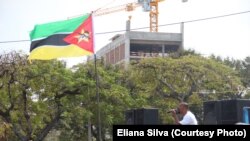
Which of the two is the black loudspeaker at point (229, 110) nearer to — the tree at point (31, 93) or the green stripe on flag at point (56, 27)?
the green stripe on flag at point (56, 27)

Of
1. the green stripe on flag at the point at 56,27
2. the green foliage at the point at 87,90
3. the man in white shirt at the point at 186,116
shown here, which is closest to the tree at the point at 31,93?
the green foliage at the point at 87,90

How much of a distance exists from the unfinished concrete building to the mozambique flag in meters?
57.7

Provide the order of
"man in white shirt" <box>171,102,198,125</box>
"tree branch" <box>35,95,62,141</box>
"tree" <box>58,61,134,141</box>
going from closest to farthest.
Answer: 1. "man in white shirt" <box>171,102,198,125</box>
2. "tree branch" <box>35,95,62,141</box>
3. "tree" <box>58,61,134,141</box>

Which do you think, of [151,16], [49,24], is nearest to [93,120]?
[49,24]

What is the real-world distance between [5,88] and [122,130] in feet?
70.8

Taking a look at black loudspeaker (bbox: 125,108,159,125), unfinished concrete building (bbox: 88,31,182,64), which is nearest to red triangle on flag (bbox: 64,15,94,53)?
black loudspeaker (bbox: 125,108,159,125)

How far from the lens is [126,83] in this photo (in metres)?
34.5

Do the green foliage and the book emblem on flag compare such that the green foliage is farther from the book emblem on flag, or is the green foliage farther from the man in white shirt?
the man in white shirt

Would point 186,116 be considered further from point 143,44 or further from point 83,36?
point 143,44

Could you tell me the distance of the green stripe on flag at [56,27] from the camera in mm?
13938

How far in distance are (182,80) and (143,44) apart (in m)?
45.7

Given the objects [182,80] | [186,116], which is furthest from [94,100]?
[186,116]

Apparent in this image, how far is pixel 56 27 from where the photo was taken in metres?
14.0

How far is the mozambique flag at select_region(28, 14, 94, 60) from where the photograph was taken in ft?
44.6
